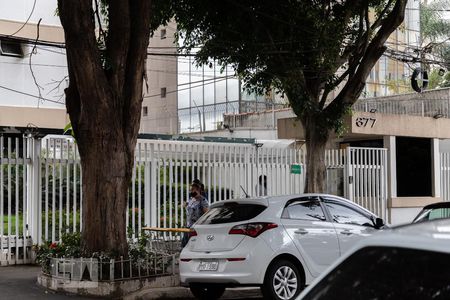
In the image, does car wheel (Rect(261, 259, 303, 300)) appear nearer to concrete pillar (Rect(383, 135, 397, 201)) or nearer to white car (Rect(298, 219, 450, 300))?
white car (Rect(298, 219, 450, 300))

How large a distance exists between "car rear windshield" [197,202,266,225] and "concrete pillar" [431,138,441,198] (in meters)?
13.9

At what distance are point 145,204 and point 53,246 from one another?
363 cm

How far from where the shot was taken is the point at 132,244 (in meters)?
11.3

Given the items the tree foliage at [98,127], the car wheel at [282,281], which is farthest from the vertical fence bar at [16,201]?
the car wheel at [282,281]

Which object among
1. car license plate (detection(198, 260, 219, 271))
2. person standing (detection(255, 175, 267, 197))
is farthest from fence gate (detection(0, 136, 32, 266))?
person standing (detection(255, 175, 267, 197))

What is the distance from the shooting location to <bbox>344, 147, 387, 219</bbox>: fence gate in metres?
17.8

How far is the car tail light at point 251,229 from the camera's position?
27.8 feet

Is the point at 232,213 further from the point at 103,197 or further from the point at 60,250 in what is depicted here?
the point at 60,250

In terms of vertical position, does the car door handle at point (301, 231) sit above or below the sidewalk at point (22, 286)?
above

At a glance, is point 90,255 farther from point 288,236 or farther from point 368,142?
point 368,142

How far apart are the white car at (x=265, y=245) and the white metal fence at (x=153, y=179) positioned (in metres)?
4.32

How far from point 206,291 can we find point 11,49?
1783 centimetres

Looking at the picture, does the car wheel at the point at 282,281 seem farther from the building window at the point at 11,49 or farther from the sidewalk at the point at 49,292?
the building window at the point at 11,49

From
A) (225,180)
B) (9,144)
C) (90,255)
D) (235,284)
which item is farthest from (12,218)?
(235,284)
